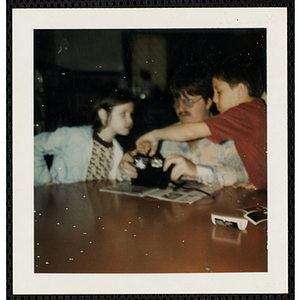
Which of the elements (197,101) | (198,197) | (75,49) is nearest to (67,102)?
(75,49)

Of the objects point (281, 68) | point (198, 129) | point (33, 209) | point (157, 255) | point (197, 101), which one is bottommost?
point (157, 255)

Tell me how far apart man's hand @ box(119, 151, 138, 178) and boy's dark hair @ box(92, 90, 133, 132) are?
192 mm

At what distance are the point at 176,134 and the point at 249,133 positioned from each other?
35 centimetres

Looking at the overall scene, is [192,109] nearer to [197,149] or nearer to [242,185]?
→ [197,149]

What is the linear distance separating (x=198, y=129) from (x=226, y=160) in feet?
0.66

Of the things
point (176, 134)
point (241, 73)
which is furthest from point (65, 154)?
point (241, 73)

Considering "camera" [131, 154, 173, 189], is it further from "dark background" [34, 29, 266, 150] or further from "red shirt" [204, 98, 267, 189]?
"red shirt" [204, 98, 267, 189]

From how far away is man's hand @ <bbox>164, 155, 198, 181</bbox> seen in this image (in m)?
1.37

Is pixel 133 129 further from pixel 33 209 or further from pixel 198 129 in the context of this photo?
pixel 33 209

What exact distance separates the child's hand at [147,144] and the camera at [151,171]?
0.08 feet

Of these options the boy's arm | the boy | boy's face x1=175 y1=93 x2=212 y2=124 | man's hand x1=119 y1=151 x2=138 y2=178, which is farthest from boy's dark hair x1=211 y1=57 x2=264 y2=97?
man's hand x1=119 y1=151 x2=138 y2=178

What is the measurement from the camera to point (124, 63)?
1.36m

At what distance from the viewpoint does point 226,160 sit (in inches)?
54.1

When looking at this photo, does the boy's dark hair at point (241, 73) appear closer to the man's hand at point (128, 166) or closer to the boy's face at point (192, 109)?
the boy's face at point (192, 109)
